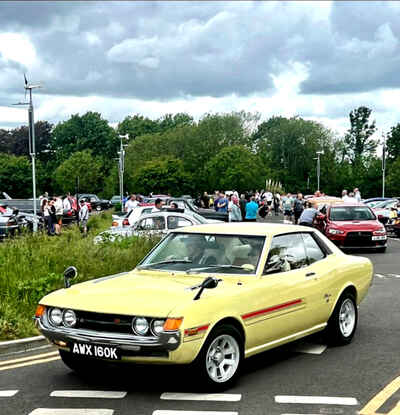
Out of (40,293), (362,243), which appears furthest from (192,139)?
(40,293)

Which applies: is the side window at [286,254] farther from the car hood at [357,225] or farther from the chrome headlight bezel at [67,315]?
the car hood at [357,225]

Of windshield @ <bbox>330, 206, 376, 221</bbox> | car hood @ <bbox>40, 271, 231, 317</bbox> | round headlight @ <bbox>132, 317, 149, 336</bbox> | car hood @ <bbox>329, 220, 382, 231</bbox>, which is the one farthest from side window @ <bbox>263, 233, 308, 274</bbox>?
windshield @ <bbox>330, 206, 376, 221</bbox>

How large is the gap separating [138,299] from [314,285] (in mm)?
2396

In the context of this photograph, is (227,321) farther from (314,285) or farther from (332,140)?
(332,140)

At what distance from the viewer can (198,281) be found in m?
7.34

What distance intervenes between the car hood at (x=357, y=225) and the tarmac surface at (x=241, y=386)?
14.3 metres

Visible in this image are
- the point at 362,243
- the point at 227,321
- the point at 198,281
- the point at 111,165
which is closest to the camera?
the point at 227,321

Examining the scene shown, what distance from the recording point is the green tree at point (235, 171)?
80.7 m

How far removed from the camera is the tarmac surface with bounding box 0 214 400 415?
6344 mm

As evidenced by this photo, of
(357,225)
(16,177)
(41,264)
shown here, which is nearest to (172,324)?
(41,264)

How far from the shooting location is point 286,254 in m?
8.18

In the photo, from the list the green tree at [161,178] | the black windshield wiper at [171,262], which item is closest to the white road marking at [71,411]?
the black windshield wiper at [171,262]

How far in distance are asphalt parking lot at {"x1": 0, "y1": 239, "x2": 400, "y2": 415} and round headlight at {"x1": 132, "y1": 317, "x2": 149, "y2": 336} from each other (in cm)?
46

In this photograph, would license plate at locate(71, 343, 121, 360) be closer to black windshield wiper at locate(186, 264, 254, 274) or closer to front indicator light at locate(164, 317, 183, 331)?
front indicator light at locate(164, 317, 183, 331)
